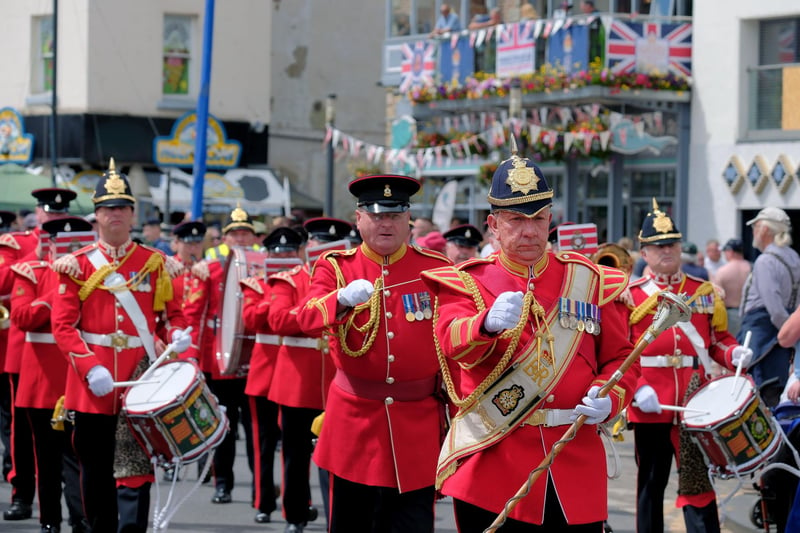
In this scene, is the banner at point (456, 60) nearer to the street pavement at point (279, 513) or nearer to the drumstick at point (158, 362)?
the street pavement at point (279, 513)

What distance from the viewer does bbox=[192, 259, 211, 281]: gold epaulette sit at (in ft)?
35.3

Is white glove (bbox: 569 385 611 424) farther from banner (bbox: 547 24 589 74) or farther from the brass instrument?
banner (bbox: 547 24 589 74)

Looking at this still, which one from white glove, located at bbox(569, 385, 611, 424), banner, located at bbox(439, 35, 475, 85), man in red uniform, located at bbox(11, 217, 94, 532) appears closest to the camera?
white glove, located at bbox(569, 385, 611, 424)

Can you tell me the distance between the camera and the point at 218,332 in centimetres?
1053

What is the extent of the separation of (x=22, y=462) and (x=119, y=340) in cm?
235

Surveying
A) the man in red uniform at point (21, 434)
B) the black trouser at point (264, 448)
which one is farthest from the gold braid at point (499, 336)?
the man in red uniform at point (21, 434)

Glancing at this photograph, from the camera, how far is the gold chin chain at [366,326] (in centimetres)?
662

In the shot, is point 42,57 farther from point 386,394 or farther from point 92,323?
point 386,394

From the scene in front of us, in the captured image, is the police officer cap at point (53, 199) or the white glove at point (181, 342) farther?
the police officer cap at point (53, 199)

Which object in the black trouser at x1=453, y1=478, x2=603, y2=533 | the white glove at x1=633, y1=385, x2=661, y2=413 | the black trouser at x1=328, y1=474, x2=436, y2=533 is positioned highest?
the white glove at x1=633, y1=385, x2=661, y2=413

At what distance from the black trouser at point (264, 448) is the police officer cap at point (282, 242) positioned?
1081 millimetres

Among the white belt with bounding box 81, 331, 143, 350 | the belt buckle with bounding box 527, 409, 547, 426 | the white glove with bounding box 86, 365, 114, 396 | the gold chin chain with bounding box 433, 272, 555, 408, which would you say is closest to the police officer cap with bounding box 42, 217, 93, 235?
the white belt with bounding box 81, 331, 143, 350

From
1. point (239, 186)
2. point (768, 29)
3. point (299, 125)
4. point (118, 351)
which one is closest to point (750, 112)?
point (768, 29)

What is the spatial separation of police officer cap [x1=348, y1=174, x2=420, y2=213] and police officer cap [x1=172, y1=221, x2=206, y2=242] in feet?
16.5
